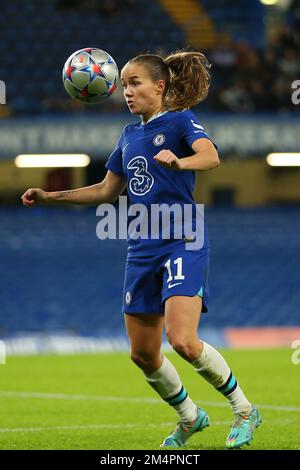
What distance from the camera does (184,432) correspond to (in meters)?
6.35

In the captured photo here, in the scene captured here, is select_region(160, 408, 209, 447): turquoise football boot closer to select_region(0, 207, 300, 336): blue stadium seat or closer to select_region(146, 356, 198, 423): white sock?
select_region(146, 356, 198, 423): white sock

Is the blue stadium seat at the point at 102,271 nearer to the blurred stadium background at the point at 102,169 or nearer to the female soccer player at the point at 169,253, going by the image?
the blurred stadium background at the point at 102,169

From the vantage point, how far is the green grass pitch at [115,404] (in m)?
6.69

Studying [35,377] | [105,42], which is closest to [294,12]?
[105,42]

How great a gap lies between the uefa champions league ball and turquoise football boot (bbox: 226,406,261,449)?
2.18 metres

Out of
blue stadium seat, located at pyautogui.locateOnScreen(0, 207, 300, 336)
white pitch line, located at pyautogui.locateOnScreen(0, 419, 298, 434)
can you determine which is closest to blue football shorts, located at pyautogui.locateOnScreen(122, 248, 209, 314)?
white pitch line, located at pyautogui.locateOnScreen(0, 419, 298, 434)

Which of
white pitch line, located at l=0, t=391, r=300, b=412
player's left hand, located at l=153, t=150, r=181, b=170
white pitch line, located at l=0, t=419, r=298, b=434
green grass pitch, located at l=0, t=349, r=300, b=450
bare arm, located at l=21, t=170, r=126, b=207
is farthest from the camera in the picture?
white pitch line, located at l=0, t=391, r=300, b=412

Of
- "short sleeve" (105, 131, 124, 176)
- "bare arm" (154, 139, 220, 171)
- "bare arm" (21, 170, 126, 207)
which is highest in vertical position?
"bare arm" (154, 139, 220, 171)

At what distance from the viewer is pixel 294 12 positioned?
70.7ft

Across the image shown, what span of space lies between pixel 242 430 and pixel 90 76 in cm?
237

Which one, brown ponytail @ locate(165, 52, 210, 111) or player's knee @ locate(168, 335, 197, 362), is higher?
brown ponytail @ locate(165, 52, 210, 111)

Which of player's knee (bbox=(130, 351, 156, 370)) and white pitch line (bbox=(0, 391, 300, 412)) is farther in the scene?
white pitch line (bbox=(0, 391, 300, 412))

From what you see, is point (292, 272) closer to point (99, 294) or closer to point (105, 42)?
point (99, 294)

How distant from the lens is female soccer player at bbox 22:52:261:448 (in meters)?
6.06
